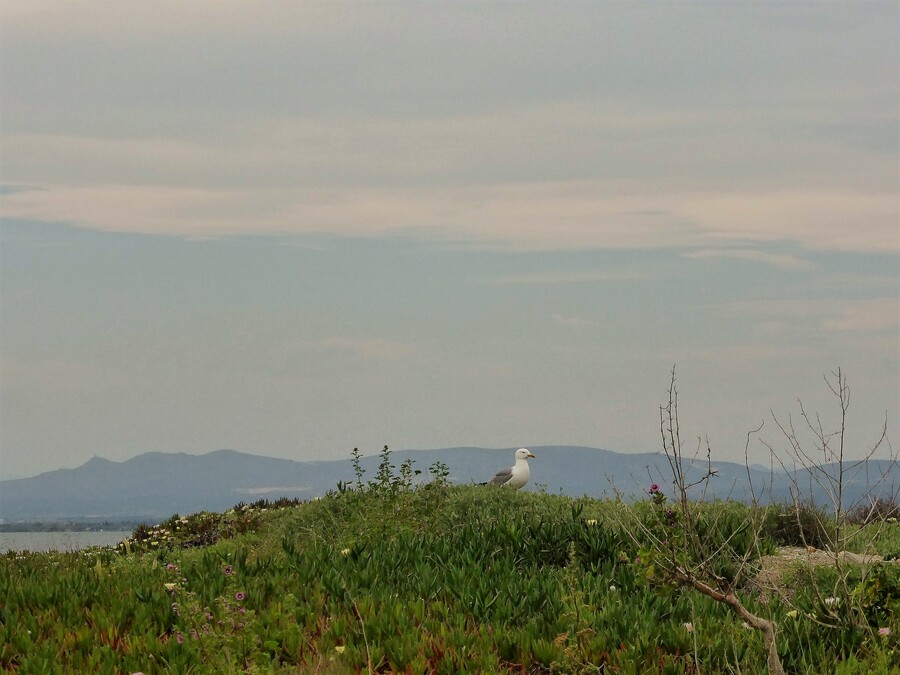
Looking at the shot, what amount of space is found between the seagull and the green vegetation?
20.0 feet

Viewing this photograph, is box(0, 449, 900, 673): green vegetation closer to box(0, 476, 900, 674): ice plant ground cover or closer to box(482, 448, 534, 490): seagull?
box(0, 476, 900, 674): ice plant ground cover

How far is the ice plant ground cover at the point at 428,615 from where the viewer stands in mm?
6754

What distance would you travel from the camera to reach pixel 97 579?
9.13 meters

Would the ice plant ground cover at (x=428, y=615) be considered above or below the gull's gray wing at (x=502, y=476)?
below

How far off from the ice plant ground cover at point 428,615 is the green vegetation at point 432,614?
0.06ft

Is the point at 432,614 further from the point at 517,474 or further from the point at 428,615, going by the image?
the point at 517,474

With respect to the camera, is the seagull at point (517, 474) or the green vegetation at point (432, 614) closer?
the green vegetation at point (432, 614)

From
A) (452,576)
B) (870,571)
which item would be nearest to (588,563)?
(452,576)

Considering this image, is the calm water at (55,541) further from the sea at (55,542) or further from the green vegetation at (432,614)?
the green vegetation at (432,614)

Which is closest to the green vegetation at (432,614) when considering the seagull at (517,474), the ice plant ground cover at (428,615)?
the ice plant ground cover at (428,615)

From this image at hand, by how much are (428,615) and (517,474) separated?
9.78m

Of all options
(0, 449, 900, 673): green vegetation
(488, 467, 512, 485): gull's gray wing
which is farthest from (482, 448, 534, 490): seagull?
(0, 449, 900, 673): green vegetation

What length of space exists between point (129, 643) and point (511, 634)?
9.03ft

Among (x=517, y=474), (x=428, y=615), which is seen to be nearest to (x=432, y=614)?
(x=428, y=615)
